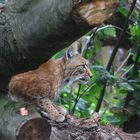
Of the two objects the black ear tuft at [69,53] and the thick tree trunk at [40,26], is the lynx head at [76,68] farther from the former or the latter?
the thick tree trunk at [40,26]

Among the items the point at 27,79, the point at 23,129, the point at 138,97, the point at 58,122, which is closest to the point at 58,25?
the point at 23,129

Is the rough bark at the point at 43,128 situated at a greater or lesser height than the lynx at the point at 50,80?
greater

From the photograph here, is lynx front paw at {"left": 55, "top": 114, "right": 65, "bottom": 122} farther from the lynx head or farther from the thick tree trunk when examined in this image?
the lynx head

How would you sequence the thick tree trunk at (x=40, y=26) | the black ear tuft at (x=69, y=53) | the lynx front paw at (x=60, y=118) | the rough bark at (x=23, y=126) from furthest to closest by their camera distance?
the black ear tuft at (x=69, y=53), the lynx front paw at (x=60, y=118), the rough bark at (x=23, y=126), the thick tree trunk at (x=40, y=26)

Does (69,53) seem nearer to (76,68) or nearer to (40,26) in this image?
(76,68)

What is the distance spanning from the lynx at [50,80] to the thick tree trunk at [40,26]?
28.9 inches

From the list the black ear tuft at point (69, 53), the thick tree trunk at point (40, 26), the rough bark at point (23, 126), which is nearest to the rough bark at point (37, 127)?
the rough bark at point (23, 126)

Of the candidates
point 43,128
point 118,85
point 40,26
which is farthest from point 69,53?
point 40,26

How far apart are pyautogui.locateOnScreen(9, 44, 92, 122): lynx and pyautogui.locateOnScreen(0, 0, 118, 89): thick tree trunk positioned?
0.74 metres

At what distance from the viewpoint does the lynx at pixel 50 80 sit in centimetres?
267

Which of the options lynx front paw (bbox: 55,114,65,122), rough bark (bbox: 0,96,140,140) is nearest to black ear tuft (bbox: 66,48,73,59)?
lynx front paw (bbox: 55,114,65,122)

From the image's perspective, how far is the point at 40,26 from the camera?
1.53 m

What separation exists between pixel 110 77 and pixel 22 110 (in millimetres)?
1101

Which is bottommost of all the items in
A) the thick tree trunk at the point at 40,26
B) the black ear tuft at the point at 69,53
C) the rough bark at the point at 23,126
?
the black ear tuft at the point at 69,53
